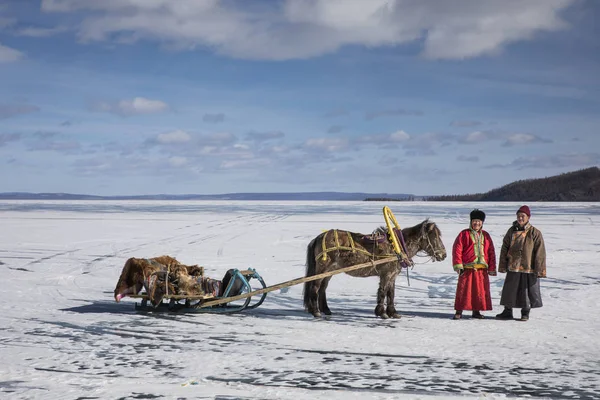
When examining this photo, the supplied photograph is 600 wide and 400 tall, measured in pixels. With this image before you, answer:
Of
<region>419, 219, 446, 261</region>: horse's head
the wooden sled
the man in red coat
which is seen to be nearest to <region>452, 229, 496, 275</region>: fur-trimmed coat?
the man in red coat

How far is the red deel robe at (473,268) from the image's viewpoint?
29.9ft

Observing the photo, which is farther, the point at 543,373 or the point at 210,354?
the point at 210,354

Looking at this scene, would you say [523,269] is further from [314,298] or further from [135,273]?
[135,273]

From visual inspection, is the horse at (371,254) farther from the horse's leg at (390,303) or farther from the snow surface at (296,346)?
the snow surface at (296,346)

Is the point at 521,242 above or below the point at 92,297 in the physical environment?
above

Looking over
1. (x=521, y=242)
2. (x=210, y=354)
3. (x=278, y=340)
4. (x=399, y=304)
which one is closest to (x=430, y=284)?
(x=399, y=304)

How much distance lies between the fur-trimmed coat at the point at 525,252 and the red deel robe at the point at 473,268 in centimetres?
29

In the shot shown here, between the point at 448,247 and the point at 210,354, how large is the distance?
1408cm

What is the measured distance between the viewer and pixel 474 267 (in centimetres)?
914

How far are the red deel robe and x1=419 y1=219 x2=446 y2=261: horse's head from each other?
25cm

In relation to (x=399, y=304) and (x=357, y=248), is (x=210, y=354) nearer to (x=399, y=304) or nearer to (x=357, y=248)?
(x=357, y=248)

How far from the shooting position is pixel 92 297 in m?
10.8

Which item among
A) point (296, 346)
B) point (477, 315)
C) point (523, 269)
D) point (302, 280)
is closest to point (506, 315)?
point (477, 315)

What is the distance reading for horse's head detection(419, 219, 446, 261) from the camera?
9062mm
